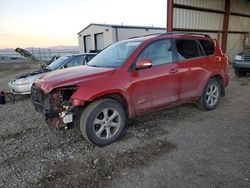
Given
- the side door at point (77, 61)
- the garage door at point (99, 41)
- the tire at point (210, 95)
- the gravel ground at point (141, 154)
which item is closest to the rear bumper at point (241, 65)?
the tire at point (210, 95)

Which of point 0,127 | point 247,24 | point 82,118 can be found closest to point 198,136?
point 82,118

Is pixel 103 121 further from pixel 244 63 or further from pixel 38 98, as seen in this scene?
pixel 244 63

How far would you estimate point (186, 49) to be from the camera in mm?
4926

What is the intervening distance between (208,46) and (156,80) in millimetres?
2073

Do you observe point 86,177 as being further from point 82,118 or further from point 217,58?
point 217,58

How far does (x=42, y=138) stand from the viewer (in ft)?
13.9

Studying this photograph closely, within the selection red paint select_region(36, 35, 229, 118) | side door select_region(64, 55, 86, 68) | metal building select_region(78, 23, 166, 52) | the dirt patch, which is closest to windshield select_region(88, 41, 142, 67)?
red paint select_region(36, 35, 229, 118)

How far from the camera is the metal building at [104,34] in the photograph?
20344 millimetres

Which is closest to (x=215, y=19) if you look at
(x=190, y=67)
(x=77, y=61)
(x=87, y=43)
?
(x=77, y=61)

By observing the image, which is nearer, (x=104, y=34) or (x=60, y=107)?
(x=60, y=107)

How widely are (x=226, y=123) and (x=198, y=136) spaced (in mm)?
998

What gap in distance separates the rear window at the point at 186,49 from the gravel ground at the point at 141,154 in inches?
55.3

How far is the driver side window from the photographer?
14.0ft

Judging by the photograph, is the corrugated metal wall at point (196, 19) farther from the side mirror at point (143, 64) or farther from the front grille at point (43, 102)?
the front grille at point (43, 102)
